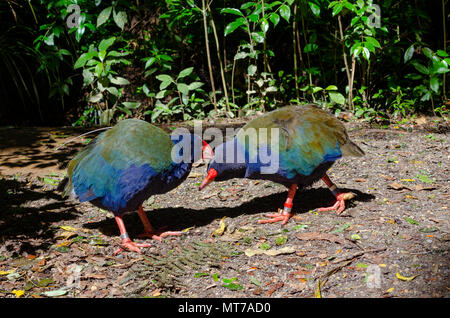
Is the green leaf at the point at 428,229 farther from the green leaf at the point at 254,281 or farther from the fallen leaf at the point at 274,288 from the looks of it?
the green leaf at the point at 254,281

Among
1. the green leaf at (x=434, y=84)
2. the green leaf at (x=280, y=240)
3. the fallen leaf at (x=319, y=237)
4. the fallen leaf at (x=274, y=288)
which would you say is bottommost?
the fallen leaf at (x=274, y=288)

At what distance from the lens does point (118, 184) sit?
3561 mm

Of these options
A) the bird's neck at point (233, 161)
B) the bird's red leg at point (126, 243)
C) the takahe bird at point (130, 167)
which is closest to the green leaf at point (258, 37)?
the bird's neck at point (233, 161)

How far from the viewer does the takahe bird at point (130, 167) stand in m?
3.54

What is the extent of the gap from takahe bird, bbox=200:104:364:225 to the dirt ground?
14.9 inches

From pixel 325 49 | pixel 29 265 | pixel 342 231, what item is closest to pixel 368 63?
pixel 325 49

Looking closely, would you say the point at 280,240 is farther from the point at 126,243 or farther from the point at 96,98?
the point at 96,98

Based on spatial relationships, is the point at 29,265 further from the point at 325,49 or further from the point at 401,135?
the point at 325,49

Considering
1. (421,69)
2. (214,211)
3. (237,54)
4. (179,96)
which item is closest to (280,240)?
(214,211)

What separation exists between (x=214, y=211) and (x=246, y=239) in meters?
0.79

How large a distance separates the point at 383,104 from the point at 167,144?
4558 mm

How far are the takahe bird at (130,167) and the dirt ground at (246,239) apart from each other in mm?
399

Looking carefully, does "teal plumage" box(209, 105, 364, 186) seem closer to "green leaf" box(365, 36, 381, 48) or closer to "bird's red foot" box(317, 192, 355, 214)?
"bird's red foot" box(317, 192, 355, 214)

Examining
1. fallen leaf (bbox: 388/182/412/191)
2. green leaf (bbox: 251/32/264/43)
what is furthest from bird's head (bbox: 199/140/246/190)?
green leaf (bbox: 251/32/264/43)
